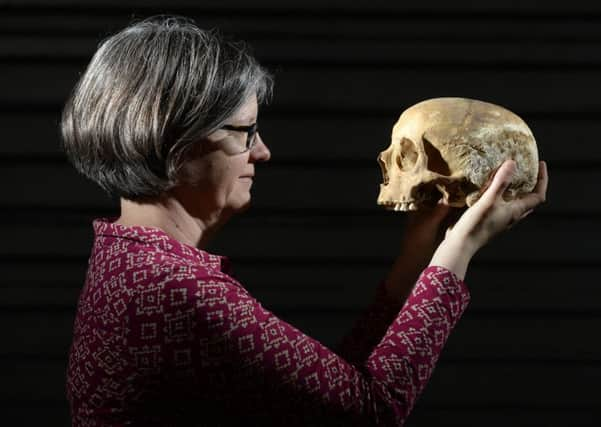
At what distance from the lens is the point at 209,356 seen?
122 centimetres

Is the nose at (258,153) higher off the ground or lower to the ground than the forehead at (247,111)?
lower

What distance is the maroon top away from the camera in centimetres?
123

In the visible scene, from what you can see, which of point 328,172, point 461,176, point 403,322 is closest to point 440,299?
point 403,322

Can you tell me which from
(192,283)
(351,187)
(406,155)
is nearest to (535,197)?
(406,155)

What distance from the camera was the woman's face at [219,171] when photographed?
1.45m

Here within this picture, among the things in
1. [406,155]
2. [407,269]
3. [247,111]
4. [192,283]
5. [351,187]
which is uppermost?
[247,111]

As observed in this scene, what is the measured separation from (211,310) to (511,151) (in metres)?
0.86

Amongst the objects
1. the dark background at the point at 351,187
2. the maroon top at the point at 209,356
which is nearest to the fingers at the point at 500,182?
the maroon top at the point at 209,356

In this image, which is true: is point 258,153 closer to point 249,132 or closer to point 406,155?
point 249,132

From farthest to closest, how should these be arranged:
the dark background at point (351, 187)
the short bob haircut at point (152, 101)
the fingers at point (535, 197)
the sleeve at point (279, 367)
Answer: the dark background at point (351, 187)
the fingers at point (535, 197)
the short bob haircut at point (152, 101)
the sleeve at point (279, 367)

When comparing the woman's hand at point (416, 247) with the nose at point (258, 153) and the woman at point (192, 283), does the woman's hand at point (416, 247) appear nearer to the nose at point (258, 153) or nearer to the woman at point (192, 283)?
the woman at point (192, 283)

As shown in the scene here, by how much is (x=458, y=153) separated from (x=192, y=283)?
76 cm

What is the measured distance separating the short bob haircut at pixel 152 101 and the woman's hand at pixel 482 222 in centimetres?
49

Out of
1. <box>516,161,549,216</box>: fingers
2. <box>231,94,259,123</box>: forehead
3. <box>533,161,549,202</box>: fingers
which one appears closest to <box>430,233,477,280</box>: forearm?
<box>516,161,549,216</box>: fingers
